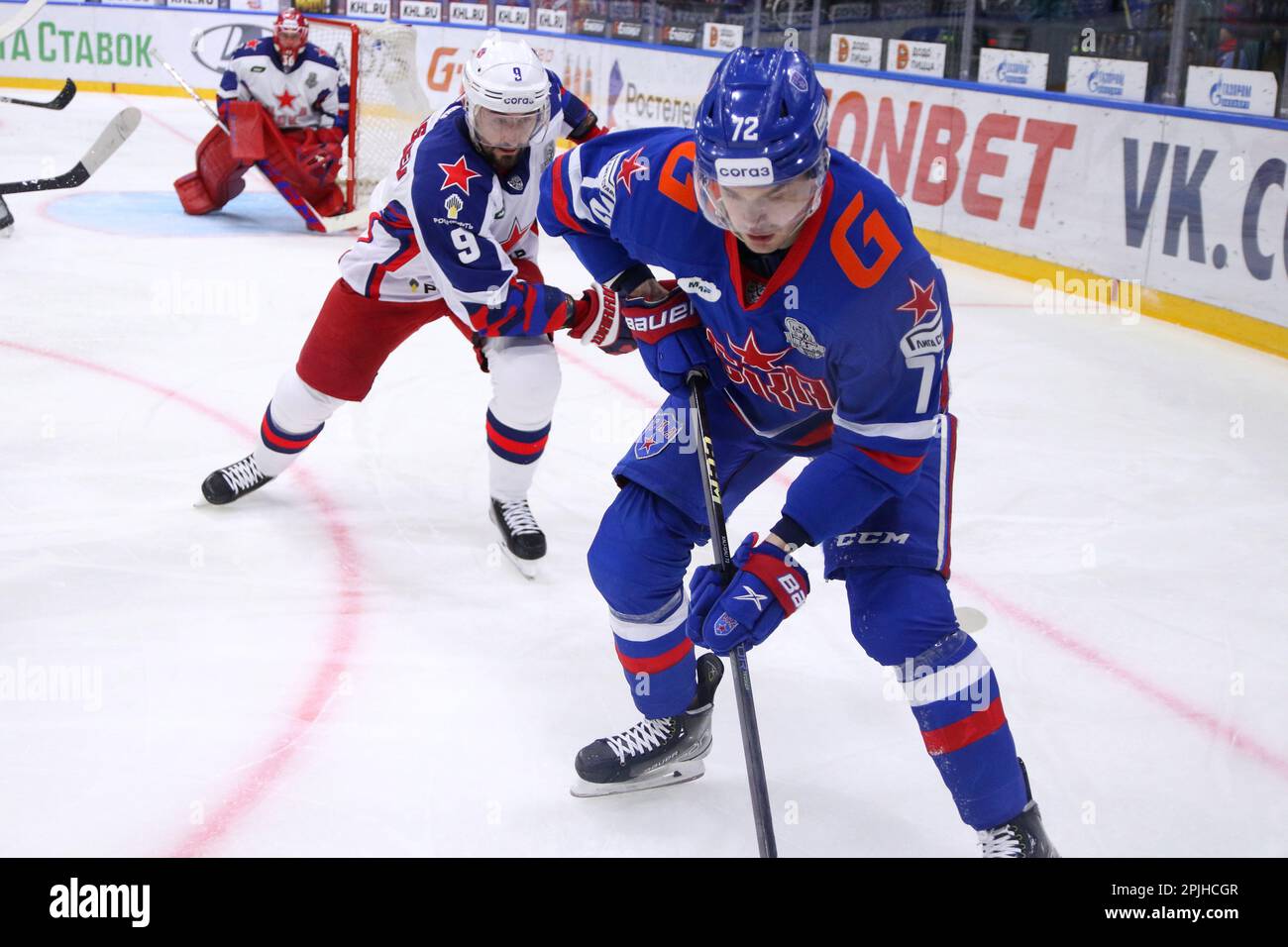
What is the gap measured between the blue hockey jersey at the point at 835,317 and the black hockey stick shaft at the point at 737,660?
0.10 meters

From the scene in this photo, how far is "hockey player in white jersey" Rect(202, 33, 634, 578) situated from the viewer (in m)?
2.72

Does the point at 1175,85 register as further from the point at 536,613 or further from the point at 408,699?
the point at 408,699

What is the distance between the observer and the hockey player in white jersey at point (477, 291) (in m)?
2.72

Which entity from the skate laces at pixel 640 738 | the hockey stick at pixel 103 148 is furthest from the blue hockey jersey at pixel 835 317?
the hockey stick at pixel 103 148

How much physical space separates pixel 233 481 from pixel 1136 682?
222cm

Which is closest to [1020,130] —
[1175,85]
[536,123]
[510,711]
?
[1175,85]

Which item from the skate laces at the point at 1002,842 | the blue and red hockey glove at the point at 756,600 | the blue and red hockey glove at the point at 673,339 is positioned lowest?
the skate laces at the point at 1002,842

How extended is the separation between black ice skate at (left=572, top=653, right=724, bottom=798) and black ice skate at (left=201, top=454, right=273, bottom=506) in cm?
149

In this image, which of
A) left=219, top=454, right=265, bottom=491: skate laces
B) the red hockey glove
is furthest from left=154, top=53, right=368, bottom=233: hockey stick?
the red hockey glove

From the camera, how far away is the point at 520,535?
3.08 m

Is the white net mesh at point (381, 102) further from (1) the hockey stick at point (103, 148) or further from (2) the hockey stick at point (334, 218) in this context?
(1) the hockey stick at point (103, 148)

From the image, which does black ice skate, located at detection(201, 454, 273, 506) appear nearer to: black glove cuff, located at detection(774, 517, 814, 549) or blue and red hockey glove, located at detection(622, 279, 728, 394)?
blue and red hockey glove, located at detection(622, 279, 728, 394)

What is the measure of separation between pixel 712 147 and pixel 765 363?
388 millimetres
